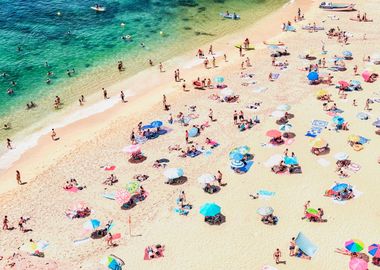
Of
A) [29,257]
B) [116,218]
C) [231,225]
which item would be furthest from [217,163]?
[29,257]

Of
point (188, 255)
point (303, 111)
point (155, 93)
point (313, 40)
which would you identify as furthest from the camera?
point (313, 40)

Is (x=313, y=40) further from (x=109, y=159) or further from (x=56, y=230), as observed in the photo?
(x=56, y=230)

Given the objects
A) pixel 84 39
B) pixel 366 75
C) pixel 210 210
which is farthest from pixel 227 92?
pixel 84 39

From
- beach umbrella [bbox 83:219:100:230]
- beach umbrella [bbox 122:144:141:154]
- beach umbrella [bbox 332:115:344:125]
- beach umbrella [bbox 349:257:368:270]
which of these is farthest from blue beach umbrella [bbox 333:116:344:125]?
beach umbrella [bbox 83:219:100:230]

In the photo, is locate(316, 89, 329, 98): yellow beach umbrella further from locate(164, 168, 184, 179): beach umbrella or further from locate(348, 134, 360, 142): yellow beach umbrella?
locate(164, 168, 184, 179): beach umbrella

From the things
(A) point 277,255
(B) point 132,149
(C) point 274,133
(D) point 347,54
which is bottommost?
(A) point 277,255

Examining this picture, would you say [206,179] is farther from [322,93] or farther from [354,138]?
[322,93]
